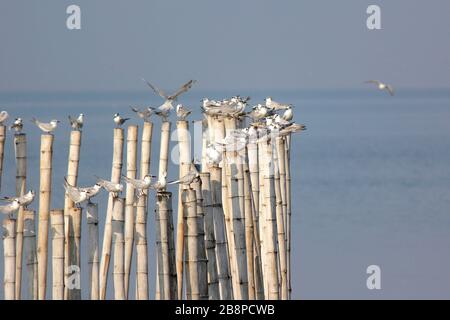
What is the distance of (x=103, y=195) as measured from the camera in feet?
76.7

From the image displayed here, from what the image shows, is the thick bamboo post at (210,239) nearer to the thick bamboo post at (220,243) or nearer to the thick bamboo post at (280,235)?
the thick bamboo post at (220,243)

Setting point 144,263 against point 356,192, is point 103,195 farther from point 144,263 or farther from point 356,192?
point 144,263

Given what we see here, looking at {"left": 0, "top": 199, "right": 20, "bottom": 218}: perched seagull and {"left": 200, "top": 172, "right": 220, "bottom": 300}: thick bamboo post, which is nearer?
{"left": 200, "top": 172, "right": 220, "bottom": 300}: thick bamboo post

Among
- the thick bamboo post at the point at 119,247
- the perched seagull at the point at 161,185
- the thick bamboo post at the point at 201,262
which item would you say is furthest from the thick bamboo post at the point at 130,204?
the thick bamboo post at the point at 201,262

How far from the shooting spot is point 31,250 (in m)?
13.5

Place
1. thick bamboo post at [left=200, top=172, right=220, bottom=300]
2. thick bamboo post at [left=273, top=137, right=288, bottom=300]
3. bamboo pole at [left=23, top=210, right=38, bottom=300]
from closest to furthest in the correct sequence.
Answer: bamboo pole at [left=23, top=210, right=38, bottom=300] < thick bamboo post at [left=200, top=172, right=220, bottom=300] < thick bamboo post at [left=273, top=137, right=288, bottom=300]

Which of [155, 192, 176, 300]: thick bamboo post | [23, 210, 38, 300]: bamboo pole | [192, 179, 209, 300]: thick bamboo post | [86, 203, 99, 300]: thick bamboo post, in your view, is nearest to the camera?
[192, 179, 209, 300]: thick bamboo post

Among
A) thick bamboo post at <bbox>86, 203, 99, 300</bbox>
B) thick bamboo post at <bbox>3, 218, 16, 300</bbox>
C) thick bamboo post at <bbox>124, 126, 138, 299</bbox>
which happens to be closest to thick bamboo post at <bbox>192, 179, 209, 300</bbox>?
thick bamboo post at <bbox>86, 203, 99, 300</bbox>

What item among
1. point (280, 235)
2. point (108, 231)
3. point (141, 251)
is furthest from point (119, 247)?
point (280, 235)

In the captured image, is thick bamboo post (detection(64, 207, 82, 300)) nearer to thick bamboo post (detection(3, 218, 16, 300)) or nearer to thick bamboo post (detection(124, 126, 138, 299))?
thick bamboo post (detection(3, 218, 16, 300))

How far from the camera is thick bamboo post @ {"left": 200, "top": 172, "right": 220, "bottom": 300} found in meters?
13.6

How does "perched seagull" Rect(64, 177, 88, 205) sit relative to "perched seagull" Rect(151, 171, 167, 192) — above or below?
below

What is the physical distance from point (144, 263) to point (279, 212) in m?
2.60

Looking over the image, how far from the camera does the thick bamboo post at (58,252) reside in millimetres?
13242
